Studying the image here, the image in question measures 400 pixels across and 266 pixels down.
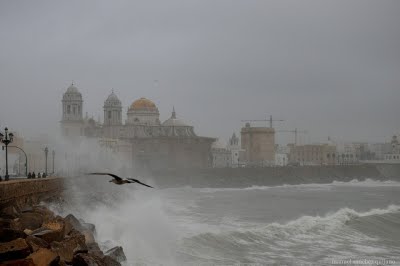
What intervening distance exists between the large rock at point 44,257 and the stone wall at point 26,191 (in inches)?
149

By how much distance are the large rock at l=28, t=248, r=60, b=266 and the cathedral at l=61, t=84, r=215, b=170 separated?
62.7 metres

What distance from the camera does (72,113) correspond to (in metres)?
72.1

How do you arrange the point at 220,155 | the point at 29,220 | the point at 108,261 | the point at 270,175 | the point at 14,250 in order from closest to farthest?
the point at 14,250
the point at 108,261
the point at 29,220
the point at 270,175
the point at 220,155

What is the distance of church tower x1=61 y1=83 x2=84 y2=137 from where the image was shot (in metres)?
71.4

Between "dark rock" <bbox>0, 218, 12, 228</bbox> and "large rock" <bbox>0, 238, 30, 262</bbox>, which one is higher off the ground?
"dark rock" <bbox>0, 218, 12, 228</bbox>

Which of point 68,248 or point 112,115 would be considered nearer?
point 68,248

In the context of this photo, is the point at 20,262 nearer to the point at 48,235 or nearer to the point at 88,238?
the point at 48,235

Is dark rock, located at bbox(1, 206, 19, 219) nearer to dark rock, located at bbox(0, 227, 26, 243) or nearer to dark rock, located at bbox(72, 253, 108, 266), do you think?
dark rock, located at bbox(0, 227, 26, 243)

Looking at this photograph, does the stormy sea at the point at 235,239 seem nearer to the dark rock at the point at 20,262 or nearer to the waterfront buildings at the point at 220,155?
the dark rock at the point at 20,262

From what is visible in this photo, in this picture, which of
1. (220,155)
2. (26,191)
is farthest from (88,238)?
(220,155)

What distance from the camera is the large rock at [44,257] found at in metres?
8.88

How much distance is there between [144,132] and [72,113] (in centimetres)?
1149

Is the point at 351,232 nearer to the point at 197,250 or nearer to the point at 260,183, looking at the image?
the point at 197,250

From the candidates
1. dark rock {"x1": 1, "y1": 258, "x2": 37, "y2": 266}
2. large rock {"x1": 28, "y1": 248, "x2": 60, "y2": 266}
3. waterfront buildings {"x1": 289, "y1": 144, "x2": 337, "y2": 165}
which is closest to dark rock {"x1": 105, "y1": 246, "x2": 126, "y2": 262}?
large rock {"x1": 28, "y1": 248, "x2": 60, "y2": 266}
